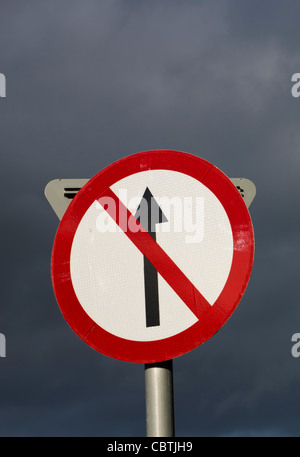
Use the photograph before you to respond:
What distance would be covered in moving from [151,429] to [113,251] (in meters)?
0.66

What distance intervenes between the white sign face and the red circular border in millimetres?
21

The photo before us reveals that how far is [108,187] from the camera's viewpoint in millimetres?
2428

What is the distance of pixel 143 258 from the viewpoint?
233 cm

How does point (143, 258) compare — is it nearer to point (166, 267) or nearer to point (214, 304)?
point (166, 267)

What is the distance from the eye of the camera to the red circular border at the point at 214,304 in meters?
2.24

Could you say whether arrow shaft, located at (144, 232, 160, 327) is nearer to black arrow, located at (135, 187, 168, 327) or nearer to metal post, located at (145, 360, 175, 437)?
black arrow, located at (135, 187, 168, 327)

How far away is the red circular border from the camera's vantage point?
224cm

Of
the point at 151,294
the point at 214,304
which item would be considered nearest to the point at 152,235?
the point at 151,294

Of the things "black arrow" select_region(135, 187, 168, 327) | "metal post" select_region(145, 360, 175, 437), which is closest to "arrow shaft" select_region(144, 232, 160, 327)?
"black arrow" select_region(135, 187, 168, 327)

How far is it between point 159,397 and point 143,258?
51 centimetres

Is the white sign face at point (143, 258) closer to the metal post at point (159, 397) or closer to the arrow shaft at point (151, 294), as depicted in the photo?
the arrow shaft at point (151, 294)

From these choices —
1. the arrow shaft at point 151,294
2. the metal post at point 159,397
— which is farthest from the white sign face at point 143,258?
the metal post at point 159,397

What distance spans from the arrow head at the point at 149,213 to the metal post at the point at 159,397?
0.51 meters
